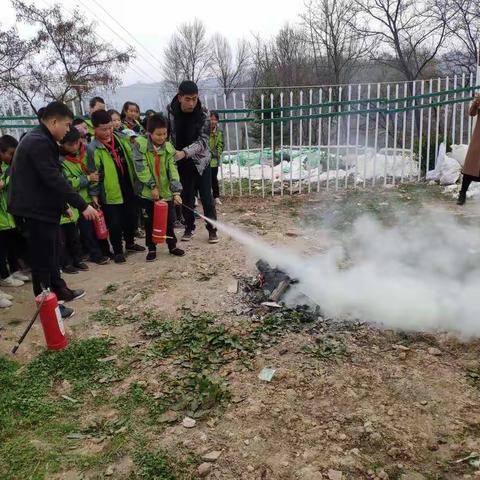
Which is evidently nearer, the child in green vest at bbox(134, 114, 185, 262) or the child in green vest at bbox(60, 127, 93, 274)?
the child in green vest at bbox(60, 127, 93, 274)

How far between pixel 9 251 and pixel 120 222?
1.33 m

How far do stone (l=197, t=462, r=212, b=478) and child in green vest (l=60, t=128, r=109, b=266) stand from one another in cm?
367

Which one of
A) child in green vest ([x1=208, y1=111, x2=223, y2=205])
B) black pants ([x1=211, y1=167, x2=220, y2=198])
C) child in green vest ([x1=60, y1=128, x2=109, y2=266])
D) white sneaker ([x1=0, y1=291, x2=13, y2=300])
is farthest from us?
black pants ([x1=211, y1=167, x2=220, y2=198])

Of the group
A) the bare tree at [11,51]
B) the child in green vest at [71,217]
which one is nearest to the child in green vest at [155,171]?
the child in green vest at [71,217]

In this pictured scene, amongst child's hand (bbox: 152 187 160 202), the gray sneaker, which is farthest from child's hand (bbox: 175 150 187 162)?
the gray sneaker

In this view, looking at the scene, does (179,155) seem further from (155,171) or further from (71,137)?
(71,137)

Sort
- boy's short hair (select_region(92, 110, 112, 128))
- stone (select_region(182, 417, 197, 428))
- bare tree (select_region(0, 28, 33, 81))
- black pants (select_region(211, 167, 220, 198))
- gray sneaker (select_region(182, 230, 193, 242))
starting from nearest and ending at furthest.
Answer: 1. stone (select_region(182, 417, 197, 428))
2. boy's short hair (select_region(92, 110, 112, 128))
3. gray sneaker (select_region(182, 230, 193, 242))
4. black pants (select_region(211, 167, 220, 198))
5. bare tree (select_region(0, 28, 33, 81))

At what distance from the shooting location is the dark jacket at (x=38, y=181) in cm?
377

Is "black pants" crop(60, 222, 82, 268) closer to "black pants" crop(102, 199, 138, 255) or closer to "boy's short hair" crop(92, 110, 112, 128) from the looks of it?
"black pants" crop(102, 199, 138, 255)

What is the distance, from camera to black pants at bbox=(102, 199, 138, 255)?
561cm

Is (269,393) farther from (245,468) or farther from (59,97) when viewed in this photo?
(59,97)

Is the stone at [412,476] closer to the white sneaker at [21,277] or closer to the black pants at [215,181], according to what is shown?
the white sneaker at [21,277]

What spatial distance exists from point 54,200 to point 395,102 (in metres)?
7.59

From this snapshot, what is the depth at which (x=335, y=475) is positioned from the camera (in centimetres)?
230
